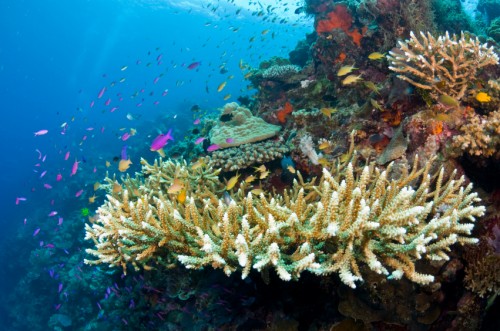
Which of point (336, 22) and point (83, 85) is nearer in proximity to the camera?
point (336, 22)

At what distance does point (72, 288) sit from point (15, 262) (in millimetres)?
9583

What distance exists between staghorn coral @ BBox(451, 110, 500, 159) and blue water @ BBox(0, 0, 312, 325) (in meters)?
9.66

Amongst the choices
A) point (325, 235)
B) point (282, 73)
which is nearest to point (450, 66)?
point (325, 235)

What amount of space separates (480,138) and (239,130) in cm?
479

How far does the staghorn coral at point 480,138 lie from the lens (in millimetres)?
3578

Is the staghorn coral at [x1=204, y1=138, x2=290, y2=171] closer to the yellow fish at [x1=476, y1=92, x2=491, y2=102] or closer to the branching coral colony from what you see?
the branching coral colony

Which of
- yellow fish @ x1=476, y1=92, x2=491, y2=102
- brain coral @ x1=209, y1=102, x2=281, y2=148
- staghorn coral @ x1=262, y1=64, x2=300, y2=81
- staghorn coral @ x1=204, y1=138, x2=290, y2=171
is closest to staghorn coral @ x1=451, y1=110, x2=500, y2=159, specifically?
yellow fish @ x1=476, y1=92, x2=491, y2=102

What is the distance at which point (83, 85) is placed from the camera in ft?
430

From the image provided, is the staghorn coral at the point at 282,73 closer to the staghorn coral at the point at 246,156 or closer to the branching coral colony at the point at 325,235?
the staghorn coral at the point at 246,156

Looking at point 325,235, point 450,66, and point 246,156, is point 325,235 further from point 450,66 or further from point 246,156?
point 450,66

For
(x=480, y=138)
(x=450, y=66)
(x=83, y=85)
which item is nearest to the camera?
(x=480, y=138)

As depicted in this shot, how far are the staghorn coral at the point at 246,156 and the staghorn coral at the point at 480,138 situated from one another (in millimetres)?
2967

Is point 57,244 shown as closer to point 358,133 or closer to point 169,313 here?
point 169,313

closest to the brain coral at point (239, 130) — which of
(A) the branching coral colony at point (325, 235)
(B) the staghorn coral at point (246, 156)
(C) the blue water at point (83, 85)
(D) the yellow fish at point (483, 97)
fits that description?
(B) the staghorn coral at point (246, 156)
